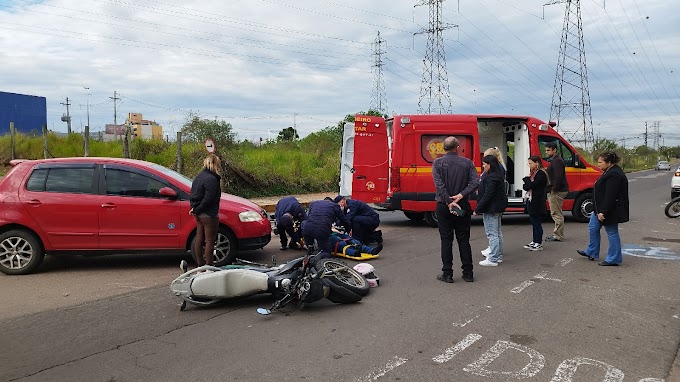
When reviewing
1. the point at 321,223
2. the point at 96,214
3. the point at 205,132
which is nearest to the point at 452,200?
the point at 321,223

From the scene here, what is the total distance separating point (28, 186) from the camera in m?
7.75

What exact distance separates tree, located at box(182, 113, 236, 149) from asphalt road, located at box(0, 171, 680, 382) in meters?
14.1

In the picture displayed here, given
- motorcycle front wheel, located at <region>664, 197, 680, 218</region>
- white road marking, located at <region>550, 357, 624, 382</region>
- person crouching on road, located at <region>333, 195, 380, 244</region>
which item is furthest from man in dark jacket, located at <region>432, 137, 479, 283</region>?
motorcycle front wheel, located at <region>664, 197, 680, 218</region>

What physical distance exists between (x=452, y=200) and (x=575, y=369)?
294cm

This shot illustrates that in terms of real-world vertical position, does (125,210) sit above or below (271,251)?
above

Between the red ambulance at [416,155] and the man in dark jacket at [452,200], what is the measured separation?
518 cm

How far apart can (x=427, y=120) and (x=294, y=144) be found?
21658 millimetres

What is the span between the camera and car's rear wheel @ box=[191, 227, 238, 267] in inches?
315

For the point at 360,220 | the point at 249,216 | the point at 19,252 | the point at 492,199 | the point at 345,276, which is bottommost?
the point at 345,276

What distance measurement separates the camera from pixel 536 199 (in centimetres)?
942

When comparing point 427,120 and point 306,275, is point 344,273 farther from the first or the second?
point 427,120

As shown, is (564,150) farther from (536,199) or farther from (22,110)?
(22,110)

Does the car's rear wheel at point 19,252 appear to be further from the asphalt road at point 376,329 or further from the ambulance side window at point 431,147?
the ambulance side window at point 431,147

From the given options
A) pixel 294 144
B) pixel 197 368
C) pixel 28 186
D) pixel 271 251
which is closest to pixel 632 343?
pixel 197 368
